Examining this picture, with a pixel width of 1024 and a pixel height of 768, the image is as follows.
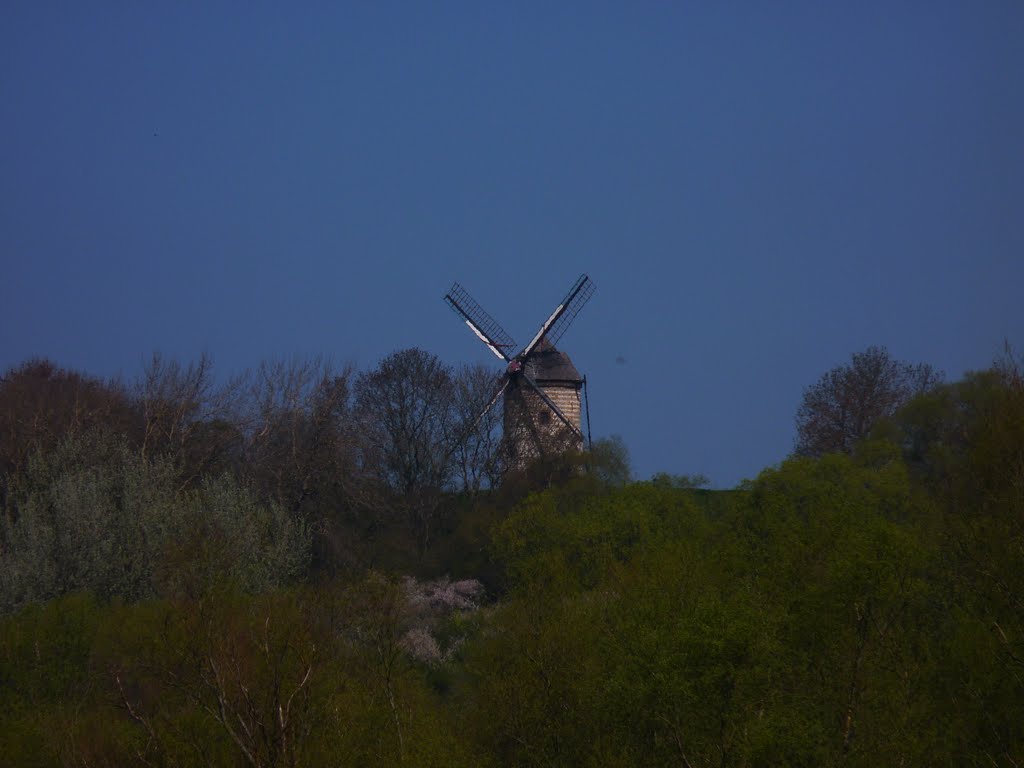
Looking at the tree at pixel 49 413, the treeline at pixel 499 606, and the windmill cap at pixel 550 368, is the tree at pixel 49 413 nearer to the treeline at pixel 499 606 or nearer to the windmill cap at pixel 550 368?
the treeline at pixel 499 606

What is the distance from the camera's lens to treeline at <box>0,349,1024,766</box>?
2192 centimetres

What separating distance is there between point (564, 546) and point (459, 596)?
7555 millimetres

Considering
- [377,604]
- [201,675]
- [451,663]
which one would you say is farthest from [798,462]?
[201,675]

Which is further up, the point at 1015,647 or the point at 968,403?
the point at 968,403

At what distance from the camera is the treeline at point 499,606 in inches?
863

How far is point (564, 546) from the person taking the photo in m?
42.1

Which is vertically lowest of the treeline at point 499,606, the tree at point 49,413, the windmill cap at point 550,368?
the treeline at point 499,606

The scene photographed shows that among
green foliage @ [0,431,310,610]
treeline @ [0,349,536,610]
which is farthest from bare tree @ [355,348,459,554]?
green foliage @ [0,431,310,610]

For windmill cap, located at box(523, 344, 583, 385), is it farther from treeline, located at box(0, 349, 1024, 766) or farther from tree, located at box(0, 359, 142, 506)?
tree, located at box(0, 359, 142, 506)

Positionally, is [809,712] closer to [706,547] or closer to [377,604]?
[377,604]

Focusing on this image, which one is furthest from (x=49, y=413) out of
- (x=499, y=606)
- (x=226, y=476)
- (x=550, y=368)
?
(x=550, y=368)

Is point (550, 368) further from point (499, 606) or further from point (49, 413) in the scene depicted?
point (499, 606)

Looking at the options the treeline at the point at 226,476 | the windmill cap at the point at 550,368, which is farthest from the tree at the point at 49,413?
the windmill cap at the point at 550,368

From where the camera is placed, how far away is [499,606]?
119 ft
